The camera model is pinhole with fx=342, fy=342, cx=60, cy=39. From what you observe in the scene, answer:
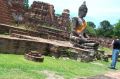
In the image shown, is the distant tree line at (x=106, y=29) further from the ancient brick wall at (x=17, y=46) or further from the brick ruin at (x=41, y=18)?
the ancient brick wall at (x=17, y=46)

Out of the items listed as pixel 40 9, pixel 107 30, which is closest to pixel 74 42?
pixel 40 9

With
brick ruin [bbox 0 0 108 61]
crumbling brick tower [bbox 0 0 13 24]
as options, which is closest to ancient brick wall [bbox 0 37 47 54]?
crumbling brick tower [bbox 0 0 13 24]

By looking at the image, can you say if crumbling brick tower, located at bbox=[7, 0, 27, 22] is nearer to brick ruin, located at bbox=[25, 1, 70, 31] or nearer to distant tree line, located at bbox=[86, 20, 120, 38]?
brick ruin, located at bbox=[25, 1, 70, 31]

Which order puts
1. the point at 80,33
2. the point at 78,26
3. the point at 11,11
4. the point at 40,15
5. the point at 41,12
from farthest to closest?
the point at 41,12, the point at 40,15, the point at 11,11, the point at 78,26, the point at 80,33

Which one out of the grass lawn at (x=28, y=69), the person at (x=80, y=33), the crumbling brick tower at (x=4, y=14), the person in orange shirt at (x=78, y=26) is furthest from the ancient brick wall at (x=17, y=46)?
the crumbling brick tower at (x=4, y=14)

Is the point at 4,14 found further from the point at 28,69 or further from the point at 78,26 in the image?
the point at 28,69

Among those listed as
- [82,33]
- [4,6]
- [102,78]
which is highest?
[4,6]

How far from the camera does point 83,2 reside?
1783cm

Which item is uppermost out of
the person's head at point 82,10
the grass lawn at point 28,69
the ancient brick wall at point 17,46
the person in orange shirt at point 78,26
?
the person's head at point 82,10

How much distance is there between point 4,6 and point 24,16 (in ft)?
43.7

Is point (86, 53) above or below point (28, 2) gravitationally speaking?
below

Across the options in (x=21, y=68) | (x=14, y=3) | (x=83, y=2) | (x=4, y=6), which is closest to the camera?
(x=21, y=68)

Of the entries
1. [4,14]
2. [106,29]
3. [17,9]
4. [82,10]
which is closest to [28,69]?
[82,10]

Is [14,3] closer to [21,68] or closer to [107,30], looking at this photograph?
[21,68]
